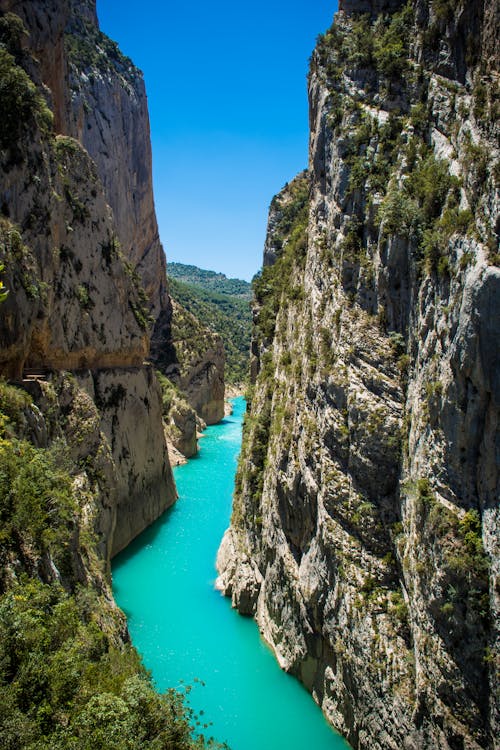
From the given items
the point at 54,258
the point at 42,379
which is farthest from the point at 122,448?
the point at 54,258

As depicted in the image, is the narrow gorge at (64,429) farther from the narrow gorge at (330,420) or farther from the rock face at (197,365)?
the rock face at (197,365)

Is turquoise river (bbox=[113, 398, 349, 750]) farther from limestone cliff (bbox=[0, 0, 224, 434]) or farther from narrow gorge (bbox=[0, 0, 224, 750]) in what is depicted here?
limestone cliff (bbox=[0, 0, 224, 434])

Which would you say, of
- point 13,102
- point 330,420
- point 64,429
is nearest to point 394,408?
point 330,420

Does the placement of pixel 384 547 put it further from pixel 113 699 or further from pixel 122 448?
pixel 122 448

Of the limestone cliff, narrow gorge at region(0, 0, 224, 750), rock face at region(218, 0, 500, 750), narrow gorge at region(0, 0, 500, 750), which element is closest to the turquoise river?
narrow gorge at region(0, 0, 500, 750)

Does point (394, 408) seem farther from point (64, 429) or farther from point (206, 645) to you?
point (64, 429)
